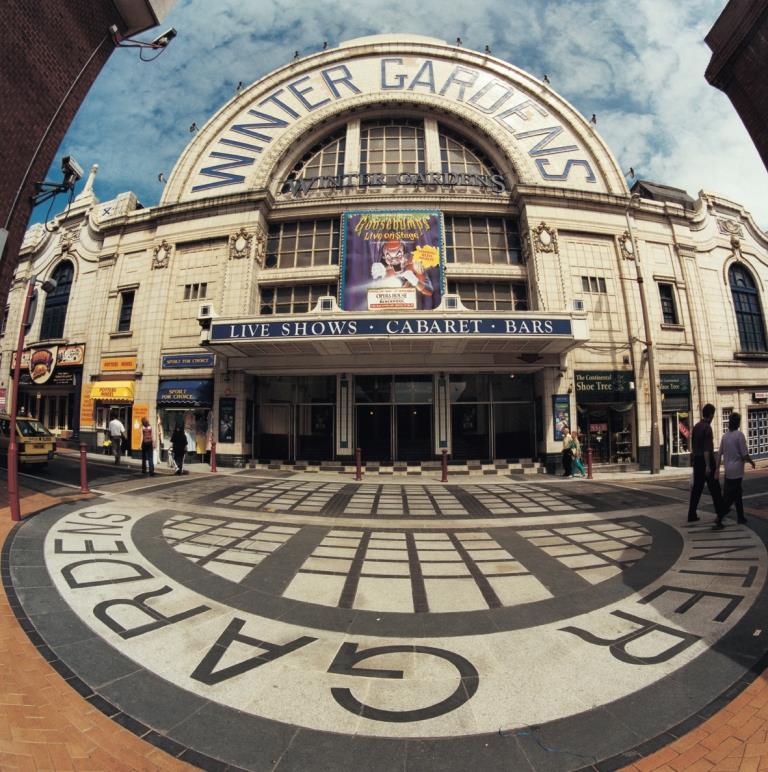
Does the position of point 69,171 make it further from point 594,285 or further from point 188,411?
point 594,285

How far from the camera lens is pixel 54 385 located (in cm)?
2083

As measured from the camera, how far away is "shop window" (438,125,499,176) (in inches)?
772

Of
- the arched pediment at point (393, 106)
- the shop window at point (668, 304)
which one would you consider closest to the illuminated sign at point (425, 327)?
the shop window at point (668, 304)

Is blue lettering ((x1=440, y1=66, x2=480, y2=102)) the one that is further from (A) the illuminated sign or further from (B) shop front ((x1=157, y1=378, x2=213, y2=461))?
(B) shop front ((x1=157, y1=378, x2=213, y2=461))

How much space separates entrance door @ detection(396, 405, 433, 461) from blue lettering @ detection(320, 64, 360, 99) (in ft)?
59.1

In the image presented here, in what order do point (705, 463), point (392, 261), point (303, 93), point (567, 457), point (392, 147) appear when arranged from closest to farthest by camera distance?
point (705, 463), point (567, 457), point (392, 261), point (392, 147), point (303, 93)

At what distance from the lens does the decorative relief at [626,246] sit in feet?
56.6

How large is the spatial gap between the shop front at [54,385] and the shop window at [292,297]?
11166 millimetres

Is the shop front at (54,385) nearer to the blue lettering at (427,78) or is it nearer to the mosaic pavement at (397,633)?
the mosaic pavement at (397,633)

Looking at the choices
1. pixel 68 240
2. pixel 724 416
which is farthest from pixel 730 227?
pixel 68 240

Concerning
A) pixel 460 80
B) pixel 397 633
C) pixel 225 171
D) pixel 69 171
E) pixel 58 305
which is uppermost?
pixel 460 80

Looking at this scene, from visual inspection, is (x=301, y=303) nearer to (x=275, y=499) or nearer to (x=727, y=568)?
(x=275, y=499)

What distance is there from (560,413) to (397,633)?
46.1ft

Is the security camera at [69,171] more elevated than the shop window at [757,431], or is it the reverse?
the security camera at [69,171]
